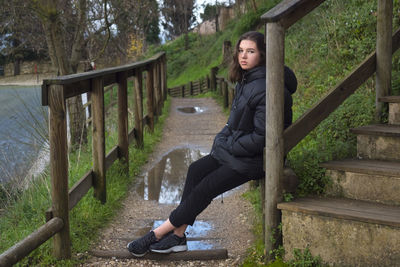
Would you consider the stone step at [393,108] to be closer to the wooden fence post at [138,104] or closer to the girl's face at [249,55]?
the girl's face at [249,55]

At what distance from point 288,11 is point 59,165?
186 centimetres

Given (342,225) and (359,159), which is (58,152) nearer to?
(342,225)

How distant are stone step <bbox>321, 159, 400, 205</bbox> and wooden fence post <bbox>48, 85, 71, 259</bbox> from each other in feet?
6.04

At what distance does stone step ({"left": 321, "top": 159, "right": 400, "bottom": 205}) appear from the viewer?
3.19 metres

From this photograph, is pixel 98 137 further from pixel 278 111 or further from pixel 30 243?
pixel 278 111

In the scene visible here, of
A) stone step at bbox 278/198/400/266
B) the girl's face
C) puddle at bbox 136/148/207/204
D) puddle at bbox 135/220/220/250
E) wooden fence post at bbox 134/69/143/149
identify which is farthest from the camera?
wooden fence post at bbox 134/69/143/149

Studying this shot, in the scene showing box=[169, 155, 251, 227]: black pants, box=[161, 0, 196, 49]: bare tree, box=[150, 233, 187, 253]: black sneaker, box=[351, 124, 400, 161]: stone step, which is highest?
box=[161, 0, 196, 49]: bare tree

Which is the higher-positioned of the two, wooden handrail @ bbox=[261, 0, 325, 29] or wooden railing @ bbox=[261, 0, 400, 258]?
wooden handrail @ bbox=[261, 0, 325, 29]

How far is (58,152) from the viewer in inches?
133

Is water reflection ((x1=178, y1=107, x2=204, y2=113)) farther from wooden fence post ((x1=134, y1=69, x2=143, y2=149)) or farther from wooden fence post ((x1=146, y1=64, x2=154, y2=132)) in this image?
wooden fence post ((x1=134, y1=69, x2=143, y2=149))

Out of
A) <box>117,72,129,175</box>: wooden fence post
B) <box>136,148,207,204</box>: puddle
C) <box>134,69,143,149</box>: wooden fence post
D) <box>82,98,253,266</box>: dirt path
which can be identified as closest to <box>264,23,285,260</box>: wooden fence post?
<box>82,98,253,266</box>: dirt path

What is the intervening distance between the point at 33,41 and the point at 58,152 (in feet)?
27.3

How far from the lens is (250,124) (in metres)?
3.35

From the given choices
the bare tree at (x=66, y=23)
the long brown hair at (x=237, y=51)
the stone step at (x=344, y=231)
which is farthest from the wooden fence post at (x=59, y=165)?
the bare tree at (x=66, y=23)
